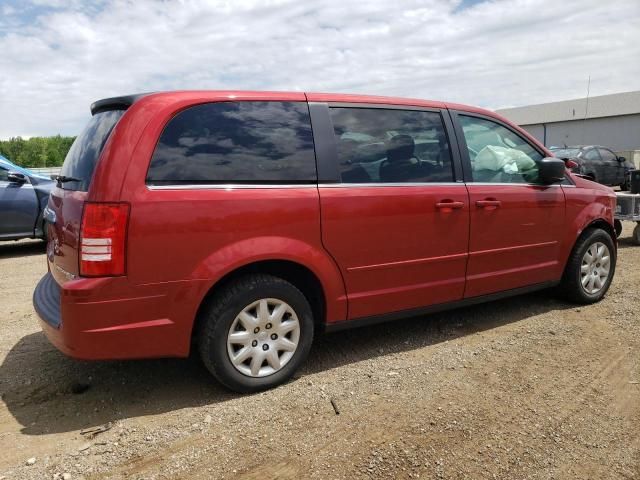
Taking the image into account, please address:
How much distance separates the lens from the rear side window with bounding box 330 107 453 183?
3650 millimetres

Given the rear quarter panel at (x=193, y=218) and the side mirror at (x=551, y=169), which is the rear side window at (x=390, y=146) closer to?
the rear quarter panel at (x=193, y=218)

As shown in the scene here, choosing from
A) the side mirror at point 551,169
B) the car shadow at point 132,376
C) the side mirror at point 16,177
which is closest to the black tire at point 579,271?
the car shadow at point 132,376

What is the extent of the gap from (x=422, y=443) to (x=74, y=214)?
2272 millimetres

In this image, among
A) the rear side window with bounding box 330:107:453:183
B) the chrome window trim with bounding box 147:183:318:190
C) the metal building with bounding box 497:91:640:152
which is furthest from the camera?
the metal building with bounding box 497:91:640:152

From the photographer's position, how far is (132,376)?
366 centimetres

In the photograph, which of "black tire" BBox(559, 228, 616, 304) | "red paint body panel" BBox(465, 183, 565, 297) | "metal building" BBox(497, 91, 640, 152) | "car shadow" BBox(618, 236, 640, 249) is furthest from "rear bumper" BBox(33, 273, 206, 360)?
"metal building" BBox(497, 91, 640, 152)

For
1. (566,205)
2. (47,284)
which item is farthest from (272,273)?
(566,205)

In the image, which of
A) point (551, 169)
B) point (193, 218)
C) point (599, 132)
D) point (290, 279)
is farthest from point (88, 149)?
point (599, 132)

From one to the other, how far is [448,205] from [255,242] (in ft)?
5.17

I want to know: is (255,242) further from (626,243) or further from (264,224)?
(626,243)

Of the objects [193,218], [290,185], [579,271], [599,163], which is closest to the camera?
[193,218]

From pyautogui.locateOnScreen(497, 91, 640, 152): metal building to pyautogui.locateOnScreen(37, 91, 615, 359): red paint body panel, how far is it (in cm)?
3840

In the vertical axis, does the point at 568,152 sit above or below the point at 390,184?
above

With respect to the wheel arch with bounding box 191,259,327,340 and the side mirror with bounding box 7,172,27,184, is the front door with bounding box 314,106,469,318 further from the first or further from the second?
the side mirror with bounding box 7,172,27,184
